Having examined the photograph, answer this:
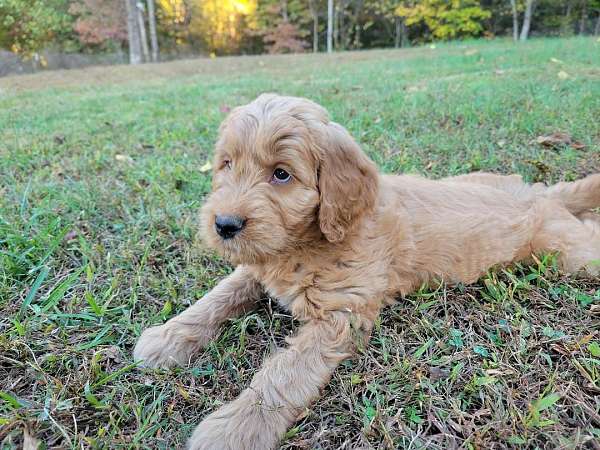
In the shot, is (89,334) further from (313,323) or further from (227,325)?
(313,323)

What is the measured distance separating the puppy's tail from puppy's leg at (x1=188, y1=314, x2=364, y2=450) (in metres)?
2.01

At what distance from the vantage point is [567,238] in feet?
9.27

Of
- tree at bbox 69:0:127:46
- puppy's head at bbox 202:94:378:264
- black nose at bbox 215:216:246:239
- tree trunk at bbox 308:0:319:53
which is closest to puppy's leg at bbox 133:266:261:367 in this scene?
puppy's head at bbox 202:94:378:264

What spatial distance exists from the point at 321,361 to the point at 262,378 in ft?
0.92

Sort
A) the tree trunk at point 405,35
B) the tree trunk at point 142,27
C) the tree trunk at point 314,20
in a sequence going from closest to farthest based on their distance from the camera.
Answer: the tree trunk at point 142,27 < the tree trunk at point 314,20 < the tree trunk at point 405,35

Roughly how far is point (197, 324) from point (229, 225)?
1.97 ft

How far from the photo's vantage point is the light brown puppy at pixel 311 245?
1977 millimetres

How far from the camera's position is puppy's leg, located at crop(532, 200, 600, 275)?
2.75 meters

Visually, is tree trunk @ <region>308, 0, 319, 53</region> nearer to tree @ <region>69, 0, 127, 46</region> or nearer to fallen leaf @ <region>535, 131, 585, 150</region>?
tree @ <region>69, 0, 127, 46</region>

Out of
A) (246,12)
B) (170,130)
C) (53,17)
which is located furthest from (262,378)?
(246,12)

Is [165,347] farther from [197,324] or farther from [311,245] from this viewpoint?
[311,245]

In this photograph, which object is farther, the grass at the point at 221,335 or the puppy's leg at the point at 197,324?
the puppy's leg at the point at 197,324

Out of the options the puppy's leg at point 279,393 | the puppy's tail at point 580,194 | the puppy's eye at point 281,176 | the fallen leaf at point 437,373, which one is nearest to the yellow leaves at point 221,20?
the puppy's tail at point 580,194

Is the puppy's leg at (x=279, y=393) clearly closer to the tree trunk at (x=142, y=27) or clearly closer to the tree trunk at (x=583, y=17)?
the tree trunk at (x=142, y=27)
